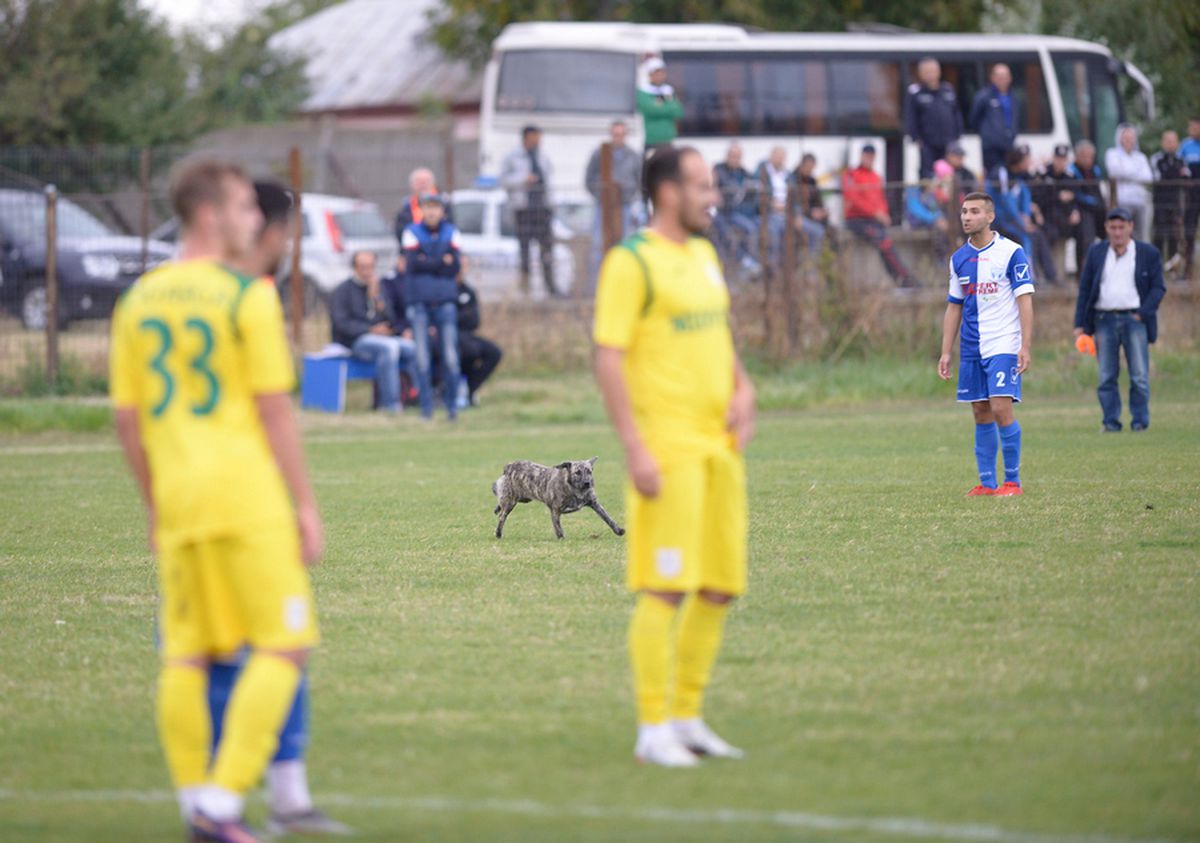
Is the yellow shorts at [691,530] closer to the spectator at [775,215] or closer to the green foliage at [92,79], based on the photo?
the spectator at [775,215]

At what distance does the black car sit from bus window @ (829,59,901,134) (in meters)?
13.2

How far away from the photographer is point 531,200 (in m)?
24.6

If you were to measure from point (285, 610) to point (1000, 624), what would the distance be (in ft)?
13.6

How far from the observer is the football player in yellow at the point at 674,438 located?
5.73 meters

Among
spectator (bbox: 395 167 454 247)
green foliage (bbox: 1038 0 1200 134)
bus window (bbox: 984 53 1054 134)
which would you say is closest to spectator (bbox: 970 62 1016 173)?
bus window (bbox: 984 53 1054 134)

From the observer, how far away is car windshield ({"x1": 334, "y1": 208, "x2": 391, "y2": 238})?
90.8 feet

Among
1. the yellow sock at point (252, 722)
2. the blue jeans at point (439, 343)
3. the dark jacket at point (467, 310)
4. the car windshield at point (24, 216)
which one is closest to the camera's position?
the yellow sock at point (252, 722)

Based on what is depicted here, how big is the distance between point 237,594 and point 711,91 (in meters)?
26.7

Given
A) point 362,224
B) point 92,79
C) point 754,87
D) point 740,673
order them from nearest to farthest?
point 740,673 < point 362,224 < point 754,87 < point 92,79

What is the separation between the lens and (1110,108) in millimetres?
31922

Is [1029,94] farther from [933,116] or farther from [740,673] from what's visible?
[740,673]

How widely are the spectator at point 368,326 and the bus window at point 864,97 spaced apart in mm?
12923

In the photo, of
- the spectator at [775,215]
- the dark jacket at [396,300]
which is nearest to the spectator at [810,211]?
the spectator at [775,215]

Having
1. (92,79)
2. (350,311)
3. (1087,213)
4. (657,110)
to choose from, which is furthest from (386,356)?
(92,79)
